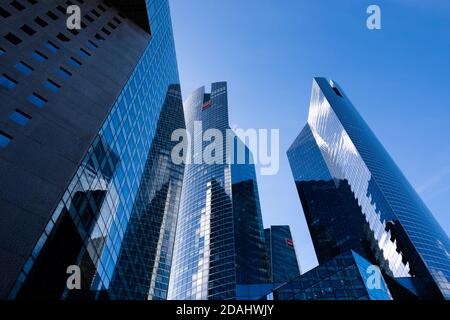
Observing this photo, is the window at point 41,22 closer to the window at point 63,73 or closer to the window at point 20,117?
the window at point 63,73

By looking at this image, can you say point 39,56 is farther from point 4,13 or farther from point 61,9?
point 61,9

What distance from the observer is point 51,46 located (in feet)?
112

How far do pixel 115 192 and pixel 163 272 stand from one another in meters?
58.9

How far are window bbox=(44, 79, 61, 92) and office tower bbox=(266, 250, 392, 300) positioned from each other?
143ft

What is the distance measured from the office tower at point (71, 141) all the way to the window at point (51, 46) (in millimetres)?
98

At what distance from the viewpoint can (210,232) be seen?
14188 centimetres

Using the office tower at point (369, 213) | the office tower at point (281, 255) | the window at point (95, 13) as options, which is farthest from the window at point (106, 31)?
the office tower at point (281, 255)

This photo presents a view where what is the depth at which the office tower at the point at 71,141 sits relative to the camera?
2158 cm

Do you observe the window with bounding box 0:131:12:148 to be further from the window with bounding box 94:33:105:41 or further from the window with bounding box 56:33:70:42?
the window with bounding box 94:33:105:41

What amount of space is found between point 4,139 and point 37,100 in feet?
18.9

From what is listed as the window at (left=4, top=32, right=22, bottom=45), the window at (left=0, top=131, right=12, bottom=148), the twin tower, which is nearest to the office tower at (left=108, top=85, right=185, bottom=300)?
the twin tower

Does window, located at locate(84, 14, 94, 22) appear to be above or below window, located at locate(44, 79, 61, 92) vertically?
above

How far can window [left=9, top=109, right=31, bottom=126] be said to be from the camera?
24781mm

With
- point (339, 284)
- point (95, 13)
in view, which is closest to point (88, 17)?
point (95, 13)
